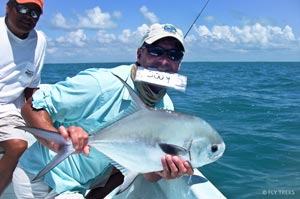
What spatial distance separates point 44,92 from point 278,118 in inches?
257

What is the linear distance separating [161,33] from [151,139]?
0.63 metres

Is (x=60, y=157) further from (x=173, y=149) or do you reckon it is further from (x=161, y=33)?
(x=161, y=33)

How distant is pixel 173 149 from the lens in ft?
5.09

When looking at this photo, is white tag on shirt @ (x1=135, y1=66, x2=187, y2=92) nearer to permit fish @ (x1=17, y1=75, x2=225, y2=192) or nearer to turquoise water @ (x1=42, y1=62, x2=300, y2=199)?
permit fish @ (x1=17, y1=75, x2=225, y2=192)

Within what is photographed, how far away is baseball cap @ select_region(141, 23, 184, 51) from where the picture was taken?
1.93 metres

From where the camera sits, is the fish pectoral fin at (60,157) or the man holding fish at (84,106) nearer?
the fish pectoral fin at (60,157)

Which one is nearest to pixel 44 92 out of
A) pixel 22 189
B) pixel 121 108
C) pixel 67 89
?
pixel 67 89

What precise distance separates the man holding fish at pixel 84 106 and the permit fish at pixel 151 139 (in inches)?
6.1

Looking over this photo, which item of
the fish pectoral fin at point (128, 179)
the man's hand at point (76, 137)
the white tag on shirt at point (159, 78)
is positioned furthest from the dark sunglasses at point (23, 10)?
the fish pectoral fin at point (128, 179)

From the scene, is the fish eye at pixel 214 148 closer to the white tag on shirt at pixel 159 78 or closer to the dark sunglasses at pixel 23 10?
the white tag on shirt at pixel 159 78

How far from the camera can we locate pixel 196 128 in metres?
1.55

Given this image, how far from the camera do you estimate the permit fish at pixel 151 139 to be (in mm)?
1543

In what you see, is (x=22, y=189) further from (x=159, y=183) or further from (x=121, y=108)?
→ (x=159, y=183)

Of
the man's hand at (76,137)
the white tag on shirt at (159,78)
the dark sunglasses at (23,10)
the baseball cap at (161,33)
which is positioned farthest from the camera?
the dark sunglasses at (23,10)
